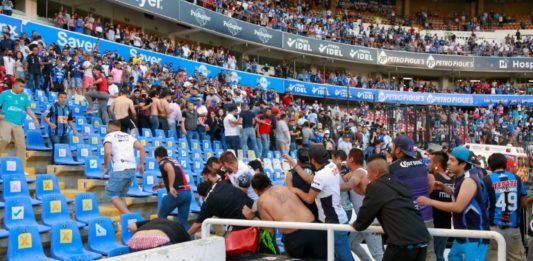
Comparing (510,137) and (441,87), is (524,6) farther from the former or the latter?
(510,137)

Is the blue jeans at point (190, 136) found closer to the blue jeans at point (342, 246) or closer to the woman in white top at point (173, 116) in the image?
the woman in white top at point (173, 116)

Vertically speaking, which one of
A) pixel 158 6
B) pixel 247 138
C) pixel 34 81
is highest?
pixel 158 6

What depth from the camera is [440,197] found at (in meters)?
6.20

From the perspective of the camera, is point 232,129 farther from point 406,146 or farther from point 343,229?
point 343,229

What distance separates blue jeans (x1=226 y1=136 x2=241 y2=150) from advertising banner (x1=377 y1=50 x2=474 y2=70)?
26.4 m

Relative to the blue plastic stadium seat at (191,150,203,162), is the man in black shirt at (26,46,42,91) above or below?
above

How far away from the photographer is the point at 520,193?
5668 millimetres

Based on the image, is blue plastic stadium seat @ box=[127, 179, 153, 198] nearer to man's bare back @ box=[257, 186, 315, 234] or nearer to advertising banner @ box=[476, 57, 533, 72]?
man's bare back @ box=[257, 186, 315, 234]

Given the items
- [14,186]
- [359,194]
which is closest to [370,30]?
[359,194]

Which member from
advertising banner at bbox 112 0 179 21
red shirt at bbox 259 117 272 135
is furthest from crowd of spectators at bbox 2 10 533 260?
advertising banner at bbox 112 0 179 21

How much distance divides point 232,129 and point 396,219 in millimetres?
9863

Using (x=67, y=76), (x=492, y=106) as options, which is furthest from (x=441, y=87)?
(x=67, y=76)

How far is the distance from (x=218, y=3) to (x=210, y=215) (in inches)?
930

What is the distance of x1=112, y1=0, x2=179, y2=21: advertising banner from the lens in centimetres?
2267
